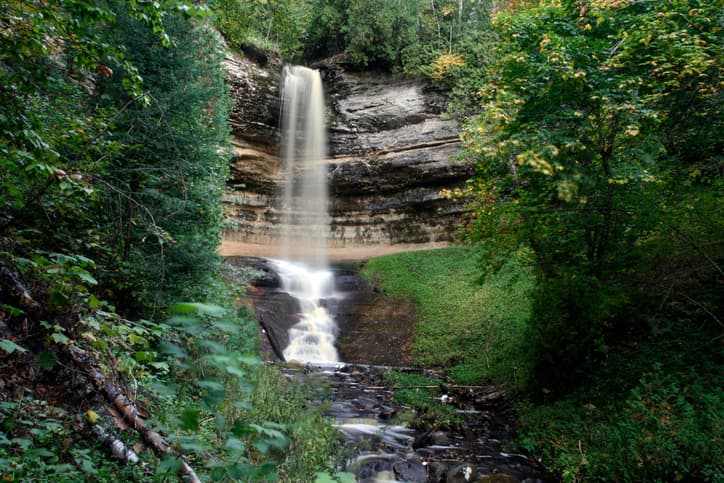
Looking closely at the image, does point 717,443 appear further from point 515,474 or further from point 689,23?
point 689,23

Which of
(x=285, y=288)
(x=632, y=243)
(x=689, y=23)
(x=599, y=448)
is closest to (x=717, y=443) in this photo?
(x=599, y=448)

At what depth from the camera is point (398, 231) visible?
78.7 ft

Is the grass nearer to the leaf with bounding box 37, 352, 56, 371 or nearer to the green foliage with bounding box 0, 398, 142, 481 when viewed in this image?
the green foliage with bounding box 0, 398, 142, 481

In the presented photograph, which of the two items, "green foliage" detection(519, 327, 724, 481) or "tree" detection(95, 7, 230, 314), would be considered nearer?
"green foliage" detection(519, 327, 724, 481)

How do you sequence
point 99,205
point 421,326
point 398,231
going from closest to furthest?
point 99,205
point 421,326
point 398,231

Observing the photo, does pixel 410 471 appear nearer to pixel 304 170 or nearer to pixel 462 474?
pixel 462 474

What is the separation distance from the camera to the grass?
10.7m

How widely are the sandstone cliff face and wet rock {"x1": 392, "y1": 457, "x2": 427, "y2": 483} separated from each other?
17530 mm

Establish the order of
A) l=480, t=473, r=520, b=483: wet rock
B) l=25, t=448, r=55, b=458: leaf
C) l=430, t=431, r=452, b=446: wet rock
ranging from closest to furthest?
l=25, t=448, r=55, b=458: leaf < l=480, t=473, r=520, b=483: wet rock < l=430, t=431, r=452, b=446: wet rock

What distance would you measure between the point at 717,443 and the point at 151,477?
5152mm

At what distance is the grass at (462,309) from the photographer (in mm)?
10680

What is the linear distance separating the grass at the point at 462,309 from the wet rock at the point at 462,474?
2959mm

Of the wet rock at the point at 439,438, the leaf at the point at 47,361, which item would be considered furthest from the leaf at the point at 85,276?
the wet rock at the point at 439,438

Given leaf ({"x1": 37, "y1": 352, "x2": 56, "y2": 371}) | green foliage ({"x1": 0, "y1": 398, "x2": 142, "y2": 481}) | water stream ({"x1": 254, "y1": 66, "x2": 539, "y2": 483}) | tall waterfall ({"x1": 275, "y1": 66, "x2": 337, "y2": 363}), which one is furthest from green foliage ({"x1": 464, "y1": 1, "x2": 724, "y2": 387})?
tall waterfall ({"x1": 275, "y1": 66, "x2": 337, "y2": 363})
